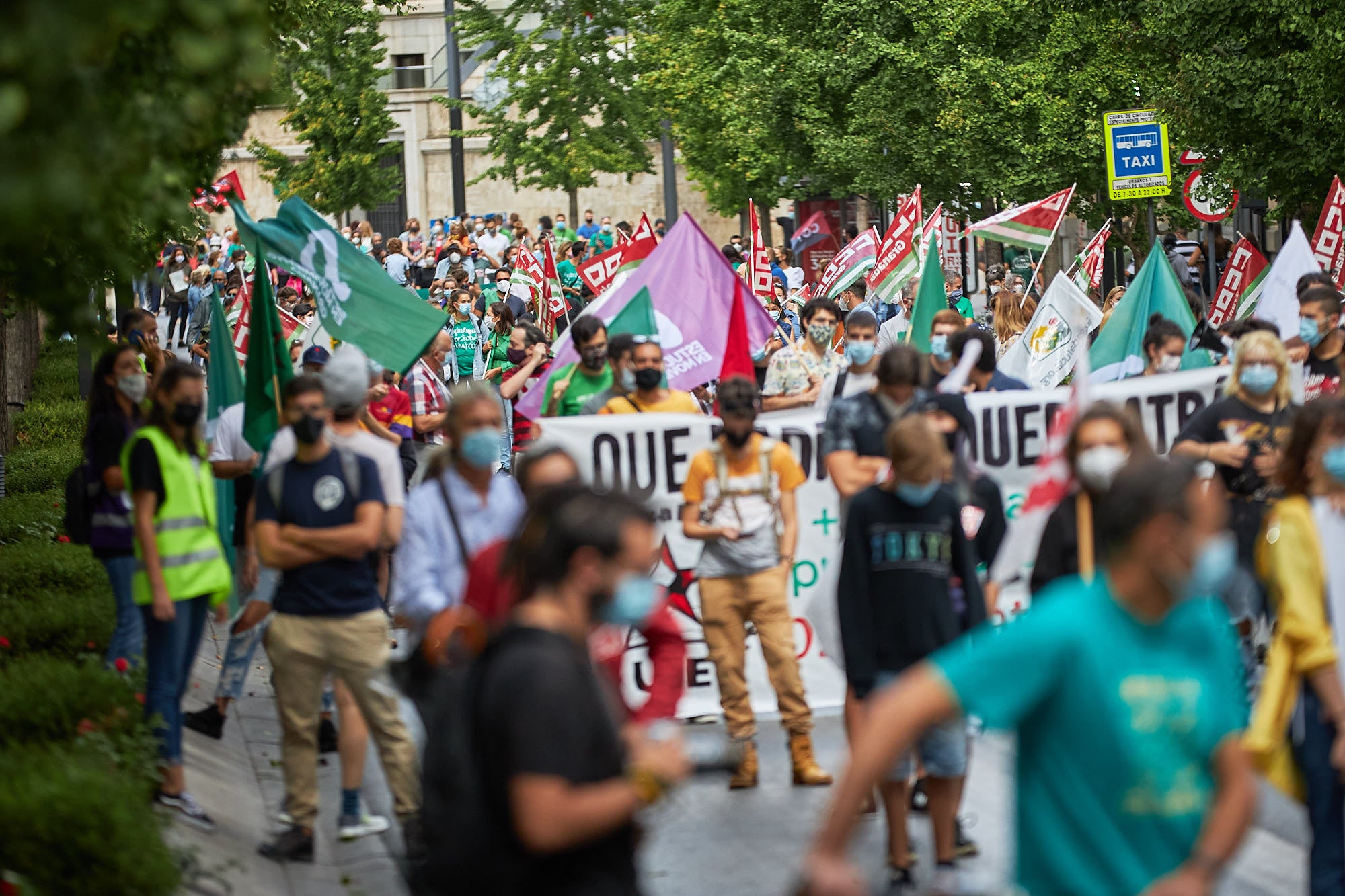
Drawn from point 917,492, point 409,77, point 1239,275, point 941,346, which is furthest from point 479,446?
point 409,77

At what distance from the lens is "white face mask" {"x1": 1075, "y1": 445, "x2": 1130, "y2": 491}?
230 inches

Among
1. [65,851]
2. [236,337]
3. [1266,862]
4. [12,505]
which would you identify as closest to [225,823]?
[65,851]

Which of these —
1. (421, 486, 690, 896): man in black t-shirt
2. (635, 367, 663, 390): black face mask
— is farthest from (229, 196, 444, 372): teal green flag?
(421, 486, 690, 896): man in black t-shirt

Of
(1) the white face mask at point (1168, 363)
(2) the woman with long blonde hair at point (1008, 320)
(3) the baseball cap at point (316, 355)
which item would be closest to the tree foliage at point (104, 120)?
(3) the baseball cap at point (316, 355)

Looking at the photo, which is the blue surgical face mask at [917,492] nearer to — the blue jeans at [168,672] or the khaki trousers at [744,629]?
the khaki trousers at [744,629]

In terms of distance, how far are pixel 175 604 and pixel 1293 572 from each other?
13.4 ft

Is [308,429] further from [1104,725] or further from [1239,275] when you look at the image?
[1239,275]

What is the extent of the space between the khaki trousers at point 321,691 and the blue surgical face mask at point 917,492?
1968 mm

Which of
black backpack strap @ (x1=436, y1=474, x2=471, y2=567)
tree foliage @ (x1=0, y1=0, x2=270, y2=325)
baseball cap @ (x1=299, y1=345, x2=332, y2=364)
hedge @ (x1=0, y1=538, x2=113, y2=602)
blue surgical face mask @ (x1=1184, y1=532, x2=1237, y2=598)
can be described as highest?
tree foliage @ (x1=0, y1=0, x2=270, y2=325)

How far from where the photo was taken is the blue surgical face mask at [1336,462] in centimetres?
557

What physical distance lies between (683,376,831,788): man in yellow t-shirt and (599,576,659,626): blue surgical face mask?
14.7 feet

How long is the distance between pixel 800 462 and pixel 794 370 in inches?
101

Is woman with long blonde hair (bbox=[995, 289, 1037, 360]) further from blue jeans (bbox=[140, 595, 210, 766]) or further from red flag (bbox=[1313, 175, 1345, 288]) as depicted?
blue jeans (bbox=[140, 595, 210, 766])

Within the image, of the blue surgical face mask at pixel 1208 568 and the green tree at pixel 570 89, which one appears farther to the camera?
the green tree at pixel 570 89
